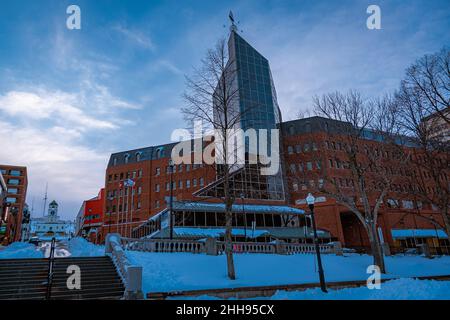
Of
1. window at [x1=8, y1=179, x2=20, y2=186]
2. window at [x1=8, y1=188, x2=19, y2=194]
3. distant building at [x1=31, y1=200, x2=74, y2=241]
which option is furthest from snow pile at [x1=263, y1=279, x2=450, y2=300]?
distant building at [x1=31, y1=200, x2=74, y2=241]

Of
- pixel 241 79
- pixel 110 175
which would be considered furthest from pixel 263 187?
pixel 110 175

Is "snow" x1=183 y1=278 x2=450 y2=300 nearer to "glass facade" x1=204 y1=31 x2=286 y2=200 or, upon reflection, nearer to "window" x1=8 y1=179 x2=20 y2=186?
"glass facade" x1=204 y1=31 x2=286 y2=200

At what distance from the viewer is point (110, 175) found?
6525cm

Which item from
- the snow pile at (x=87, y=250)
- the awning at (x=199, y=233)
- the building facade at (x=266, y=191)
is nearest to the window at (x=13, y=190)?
the building facade at (x=266, y=191)

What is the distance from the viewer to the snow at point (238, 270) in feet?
40.7

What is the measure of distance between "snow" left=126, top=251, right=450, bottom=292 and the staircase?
1.32m

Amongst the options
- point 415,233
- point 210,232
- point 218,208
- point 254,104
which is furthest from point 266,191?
point 415,233

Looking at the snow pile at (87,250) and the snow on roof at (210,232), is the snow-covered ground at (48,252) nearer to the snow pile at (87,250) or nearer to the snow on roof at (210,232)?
the snow pile at (87,250)

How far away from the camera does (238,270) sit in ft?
51.7

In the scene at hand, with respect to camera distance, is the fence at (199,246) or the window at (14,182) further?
the window at (14,182)

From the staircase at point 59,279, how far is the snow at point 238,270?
1.32 metres

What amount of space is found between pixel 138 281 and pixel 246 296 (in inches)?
165

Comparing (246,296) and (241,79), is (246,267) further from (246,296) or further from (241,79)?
(241,79)

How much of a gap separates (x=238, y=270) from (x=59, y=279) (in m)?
8.41
